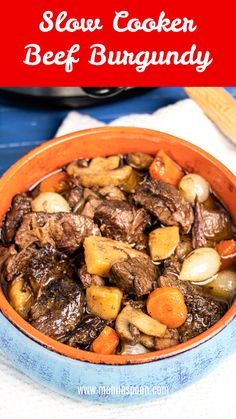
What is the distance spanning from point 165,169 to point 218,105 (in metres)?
0.50

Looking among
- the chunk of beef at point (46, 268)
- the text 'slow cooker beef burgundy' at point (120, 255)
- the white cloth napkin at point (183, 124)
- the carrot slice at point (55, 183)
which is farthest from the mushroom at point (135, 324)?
the white cloth napkin at point (183, 124)

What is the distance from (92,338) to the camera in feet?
→ 6.06

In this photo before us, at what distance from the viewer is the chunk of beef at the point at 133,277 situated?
186 centimetres

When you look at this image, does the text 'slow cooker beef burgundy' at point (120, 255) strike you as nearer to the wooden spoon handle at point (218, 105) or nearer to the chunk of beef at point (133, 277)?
the chunk of beef at point (133, 277)

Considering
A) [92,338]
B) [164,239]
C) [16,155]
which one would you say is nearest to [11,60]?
→ [16,155]

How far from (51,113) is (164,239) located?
1149 millimetres

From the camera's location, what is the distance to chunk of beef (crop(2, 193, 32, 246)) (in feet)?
6.91

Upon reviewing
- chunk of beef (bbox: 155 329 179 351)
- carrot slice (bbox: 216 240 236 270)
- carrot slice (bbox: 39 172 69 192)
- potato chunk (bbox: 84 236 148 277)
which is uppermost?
carrot slice (bbox: 216 240 236 270)

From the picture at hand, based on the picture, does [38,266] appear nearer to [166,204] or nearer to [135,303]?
[135,303]

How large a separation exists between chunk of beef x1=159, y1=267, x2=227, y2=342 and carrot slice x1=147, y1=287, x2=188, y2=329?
2 centimetres

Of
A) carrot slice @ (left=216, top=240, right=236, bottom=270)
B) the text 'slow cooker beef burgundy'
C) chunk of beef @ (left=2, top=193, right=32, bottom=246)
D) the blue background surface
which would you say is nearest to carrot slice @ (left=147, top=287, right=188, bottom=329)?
the text 'slow cooker beef burgundy'

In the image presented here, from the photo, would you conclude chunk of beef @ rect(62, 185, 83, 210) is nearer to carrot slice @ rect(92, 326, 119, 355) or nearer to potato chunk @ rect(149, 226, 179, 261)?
potato chunk @ rect(149, 226, 179, 261)

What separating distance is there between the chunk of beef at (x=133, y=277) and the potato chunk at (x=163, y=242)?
83 mm

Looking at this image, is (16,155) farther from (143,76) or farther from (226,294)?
(226,294)
